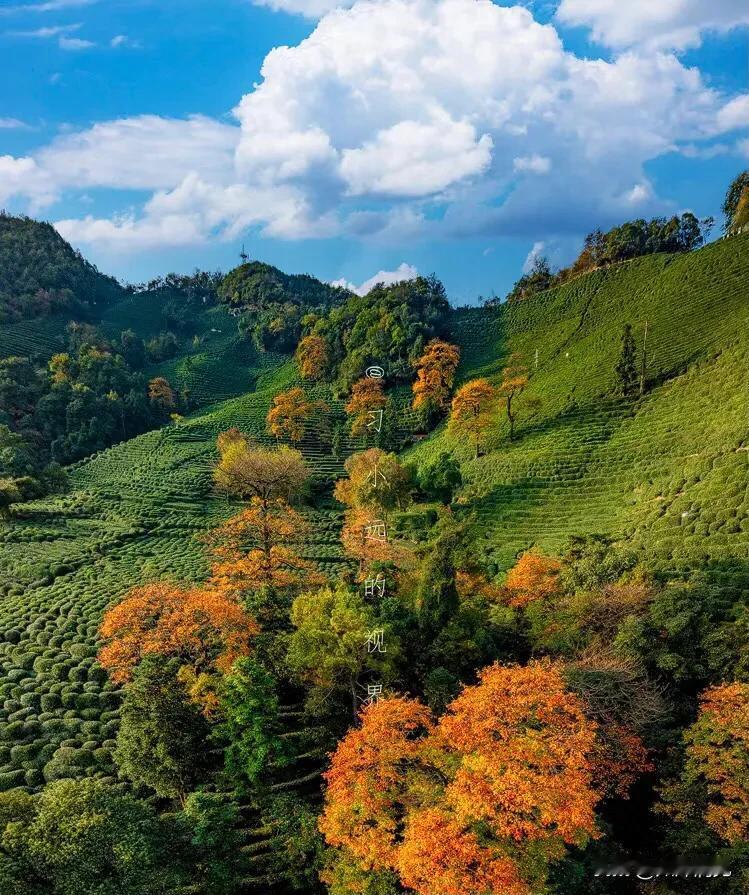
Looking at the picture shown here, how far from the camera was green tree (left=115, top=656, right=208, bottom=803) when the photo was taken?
1794cm

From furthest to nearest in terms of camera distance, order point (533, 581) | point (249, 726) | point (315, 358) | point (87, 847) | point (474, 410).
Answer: point (315, 358), point (474, 410), point (533, 581), point (249, 726), point (87, 847)

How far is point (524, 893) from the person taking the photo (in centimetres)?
1320

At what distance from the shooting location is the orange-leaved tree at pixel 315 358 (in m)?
82.1

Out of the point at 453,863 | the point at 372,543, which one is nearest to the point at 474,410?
the point at 372,543

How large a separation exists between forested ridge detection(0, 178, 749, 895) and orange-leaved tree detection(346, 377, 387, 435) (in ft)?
2.97

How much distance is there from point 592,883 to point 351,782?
7.14m

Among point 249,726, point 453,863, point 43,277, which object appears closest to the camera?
point 453,863

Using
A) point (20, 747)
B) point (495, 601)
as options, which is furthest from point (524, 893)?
point (20, 747)

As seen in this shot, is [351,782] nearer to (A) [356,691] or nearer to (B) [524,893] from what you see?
(B) [524,893]

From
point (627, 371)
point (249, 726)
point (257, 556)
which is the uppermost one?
point (627, 371)

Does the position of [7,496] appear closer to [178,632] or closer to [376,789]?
[178,632]

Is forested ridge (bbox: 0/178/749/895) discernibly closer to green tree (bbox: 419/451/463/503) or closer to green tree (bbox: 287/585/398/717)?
green tree (bbox: 287/585/398/717)

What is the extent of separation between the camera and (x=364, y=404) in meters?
66.2

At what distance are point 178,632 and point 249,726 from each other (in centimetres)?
544
